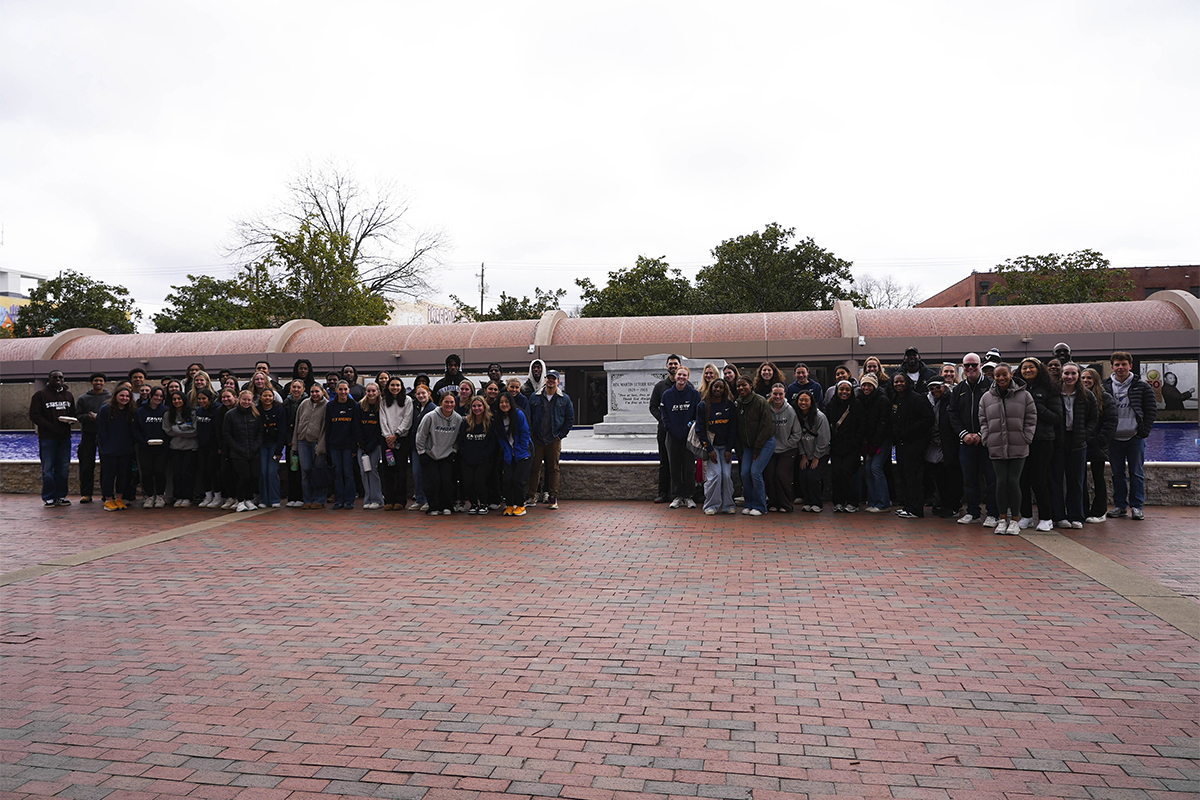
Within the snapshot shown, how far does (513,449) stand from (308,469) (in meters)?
3.02

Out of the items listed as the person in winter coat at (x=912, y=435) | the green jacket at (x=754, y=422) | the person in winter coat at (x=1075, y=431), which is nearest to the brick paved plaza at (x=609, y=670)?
the person in winter coat at (x=1075, y=431)

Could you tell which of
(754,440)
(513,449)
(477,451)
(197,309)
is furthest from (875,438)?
(197,309)

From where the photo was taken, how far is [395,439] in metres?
10.5

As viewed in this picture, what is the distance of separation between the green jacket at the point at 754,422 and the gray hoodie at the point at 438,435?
11.7ft

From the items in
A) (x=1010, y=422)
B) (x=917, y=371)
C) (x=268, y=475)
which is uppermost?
(x=917, y=371)

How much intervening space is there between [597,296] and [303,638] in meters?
35.9

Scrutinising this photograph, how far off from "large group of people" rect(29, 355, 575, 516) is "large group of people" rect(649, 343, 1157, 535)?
6.52ft

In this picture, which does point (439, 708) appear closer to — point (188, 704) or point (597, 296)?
point (188, 704)

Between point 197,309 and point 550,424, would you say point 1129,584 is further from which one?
point 197,309

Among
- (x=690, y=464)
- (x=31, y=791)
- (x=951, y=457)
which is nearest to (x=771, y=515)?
(x=690, y=464)

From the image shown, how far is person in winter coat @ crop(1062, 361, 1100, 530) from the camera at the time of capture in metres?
8.51

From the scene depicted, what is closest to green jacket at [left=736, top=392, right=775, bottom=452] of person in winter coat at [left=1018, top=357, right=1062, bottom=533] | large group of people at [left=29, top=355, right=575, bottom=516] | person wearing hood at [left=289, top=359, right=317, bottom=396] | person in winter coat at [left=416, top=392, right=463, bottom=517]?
large group of people at [left=29, top=355, right=575, bottom=516]

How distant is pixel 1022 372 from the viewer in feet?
28.2

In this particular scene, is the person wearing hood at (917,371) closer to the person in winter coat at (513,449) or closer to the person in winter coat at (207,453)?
the person in winter coat at (513,449)
